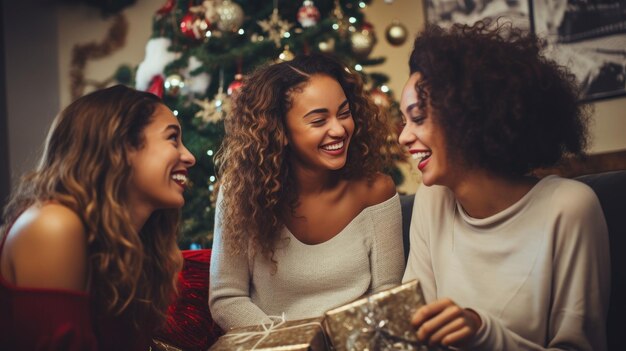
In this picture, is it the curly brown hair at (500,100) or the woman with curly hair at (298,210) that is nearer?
the curly brown hair at (500,100)

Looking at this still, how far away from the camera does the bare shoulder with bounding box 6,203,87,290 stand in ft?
4.00

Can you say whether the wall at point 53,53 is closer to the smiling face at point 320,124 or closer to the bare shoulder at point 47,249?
the smiling face at point 320,124

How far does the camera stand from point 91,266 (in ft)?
4.41

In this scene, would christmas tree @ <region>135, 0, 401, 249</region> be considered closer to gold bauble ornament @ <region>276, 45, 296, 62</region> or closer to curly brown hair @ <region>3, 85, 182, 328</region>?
gold bauble ornament @ <region>276, 45, 296, 62</region>

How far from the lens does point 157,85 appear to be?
134 inches

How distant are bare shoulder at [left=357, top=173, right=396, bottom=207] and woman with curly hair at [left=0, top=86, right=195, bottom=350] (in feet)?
2.30

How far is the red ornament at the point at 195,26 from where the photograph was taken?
10.6 ft

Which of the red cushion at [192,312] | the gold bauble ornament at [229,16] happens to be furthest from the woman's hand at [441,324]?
the gold bauble ornament at [229,16]

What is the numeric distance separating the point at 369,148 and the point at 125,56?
3.08 m

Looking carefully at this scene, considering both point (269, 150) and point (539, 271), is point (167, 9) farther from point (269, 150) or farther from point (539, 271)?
point (539, 271)

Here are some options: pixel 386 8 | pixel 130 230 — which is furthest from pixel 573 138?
pixel 386 8

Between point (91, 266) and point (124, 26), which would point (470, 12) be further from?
point (91, 266)

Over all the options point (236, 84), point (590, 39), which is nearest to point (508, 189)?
point (236, 84)

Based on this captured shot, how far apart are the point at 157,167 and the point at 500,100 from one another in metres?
0.85
